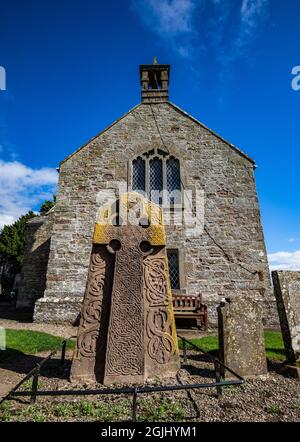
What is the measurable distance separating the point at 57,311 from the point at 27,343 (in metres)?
3.33

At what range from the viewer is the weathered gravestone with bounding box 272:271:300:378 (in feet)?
16.5

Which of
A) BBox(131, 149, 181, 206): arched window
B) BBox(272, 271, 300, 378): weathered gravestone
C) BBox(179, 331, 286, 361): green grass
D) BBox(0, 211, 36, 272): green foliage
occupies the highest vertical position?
BBox(0, 211, 36, 272): green foliage

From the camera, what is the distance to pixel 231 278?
1070cm

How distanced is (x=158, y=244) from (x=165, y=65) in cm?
1261

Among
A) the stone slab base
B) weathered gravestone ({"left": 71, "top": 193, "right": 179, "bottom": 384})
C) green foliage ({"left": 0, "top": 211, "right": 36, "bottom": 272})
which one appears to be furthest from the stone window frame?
green foliage ({"left": 0, "top": 211, "right": 36, "bottom": 272})

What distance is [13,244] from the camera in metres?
33.8

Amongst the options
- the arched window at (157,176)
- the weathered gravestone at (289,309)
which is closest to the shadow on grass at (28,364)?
the weathered gravestone at (289,309)

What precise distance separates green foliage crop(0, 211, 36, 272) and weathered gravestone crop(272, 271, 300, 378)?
33.3 metres

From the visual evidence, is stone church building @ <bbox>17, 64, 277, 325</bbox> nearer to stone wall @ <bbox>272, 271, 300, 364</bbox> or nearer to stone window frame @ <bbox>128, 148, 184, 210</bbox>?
stone window frame @ <bbox>128, 148, 184, 210</bbox>

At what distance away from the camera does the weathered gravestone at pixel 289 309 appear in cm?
503

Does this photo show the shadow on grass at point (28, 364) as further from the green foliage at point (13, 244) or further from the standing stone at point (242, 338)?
the green foliage at point (13, 244)
